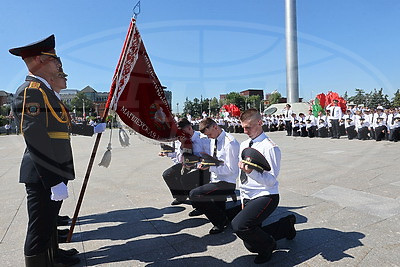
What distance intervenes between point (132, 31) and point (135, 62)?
407mm

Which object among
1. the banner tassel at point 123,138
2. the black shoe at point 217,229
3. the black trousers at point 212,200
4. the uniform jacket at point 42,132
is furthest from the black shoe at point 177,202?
the uniform jacket at point 42,132

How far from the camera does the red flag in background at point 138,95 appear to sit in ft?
12.1

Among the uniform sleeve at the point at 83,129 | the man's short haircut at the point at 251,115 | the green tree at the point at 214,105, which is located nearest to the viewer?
the man's short haircut at the point at 251,115

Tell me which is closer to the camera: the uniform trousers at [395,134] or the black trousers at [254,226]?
the black trousers at [254,226]

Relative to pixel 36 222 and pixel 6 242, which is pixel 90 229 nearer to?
pixel 6 242

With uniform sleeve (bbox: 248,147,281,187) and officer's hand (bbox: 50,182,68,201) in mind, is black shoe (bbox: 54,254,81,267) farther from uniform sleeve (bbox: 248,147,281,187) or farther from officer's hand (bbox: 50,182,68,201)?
uniform sleeve (bbox: 248,147,281,187)

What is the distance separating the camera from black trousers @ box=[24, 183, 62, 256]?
8.25 ft

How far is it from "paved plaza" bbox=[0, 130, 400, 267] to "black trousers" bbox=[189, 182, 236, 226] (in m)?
0.21

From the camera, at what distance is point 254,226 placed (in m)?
2.76

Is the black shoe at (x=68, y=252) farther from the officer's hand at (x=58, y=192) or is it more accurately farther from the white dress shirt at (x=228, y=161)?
the white dress shirt at (x=228, y=161)

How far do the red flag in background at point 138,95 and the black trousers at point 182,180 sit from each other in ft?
2.49

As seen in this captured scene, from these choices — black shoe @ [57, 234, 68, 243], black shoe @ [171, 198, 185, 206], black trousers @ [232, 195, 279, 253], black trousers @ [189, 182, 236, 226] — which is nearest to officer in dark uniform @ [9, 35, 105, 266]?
black shoe @ [57, 234, 68, 243]

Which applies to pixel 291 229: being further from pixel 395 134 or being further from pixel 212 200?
pixel 395 134

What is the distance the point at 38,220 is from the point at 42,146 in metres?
0.68
